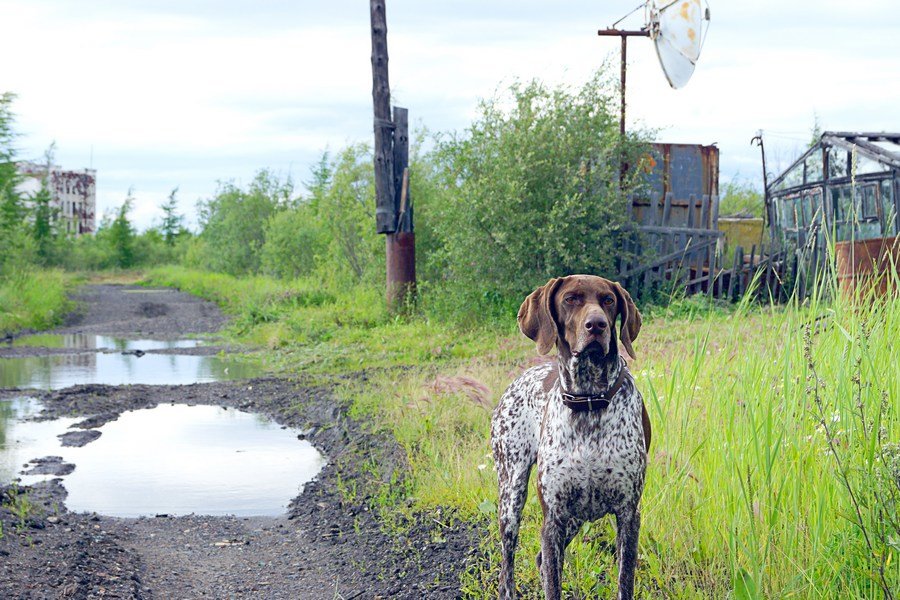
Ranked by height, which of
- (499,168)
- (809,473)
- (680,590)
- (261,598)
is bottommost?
(261,598)

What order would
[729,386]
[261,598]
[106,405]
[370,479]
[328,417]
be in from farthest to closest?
[106,405]
[328,417]
[370,479]
[261,598]
[729,386]

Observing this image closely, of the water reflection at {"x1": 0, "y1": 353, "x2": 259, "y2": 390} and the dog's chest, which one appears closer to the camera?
the dog's chest

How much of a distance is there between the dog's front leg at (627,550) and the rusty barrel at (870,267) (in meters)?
1.67

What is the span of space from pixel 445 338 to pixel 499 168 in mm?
3068

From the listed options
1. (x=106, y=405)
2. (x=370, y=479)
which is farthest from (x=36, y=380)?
(x=370, y=479)

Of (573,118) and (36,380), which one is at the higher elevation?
(573,118)

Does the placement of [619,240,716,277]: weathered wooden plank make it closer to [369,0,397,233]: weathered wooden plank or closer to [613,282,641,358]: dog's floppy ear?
[369,0,397,233]: weathered wooden plank

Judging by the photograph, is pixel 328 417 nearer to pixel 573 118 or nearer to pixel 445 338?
pixel 445 338

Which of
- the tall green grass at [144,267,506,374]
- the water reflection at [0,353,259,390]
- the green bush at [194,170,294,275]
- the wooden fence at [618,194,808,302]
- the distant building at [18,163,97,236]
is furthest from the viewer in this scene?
the distant building at [18,163,97,236]

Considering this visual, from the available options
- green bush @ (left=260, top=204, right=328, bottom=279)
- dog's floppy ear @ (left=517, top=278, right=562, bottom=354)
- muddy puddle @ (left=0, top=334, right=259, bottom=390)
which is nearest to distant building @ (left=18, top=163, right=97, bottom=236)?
green bush @ (left=260, top=204, right=328, bottom=279)

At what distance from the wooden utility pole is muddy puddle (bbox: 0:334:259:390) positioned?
372 centimetres

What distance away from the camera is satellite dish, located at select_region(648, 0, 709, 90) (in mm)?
14641

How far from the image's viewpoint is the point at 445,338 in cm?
1392

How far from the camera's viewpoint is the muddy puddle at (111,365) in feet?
42.3
